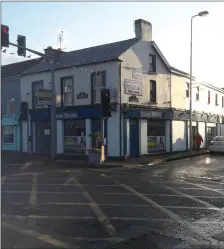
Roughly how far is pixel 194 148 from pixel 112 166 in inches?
508

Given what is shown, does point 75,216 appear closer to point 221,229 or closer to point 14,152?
point 221,229

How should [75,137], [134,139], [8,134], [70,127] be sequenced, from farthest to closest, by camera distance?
[8,134] < [70,127] < [75,137] < [134,139]

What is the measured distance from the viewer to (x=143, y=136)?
2359 cm

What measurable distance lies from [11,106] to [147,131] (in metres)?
12.3

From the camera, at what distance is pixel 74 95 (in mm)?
24062

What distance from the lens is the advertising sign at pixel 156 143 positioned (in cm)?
2439

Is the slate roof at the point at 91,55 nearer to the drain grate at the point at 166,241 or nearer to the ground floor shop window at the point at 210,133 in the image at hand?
the ground floor shop window at the point at 210,133

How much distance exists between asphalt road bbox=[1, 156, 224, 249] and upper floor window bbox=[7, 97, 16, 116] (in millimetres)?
17165

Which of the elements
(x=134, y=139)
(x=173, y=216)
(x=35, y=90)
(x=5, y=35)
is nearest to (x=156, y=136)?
(x=134, y=139)

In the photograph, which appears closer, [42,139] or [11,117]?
[42,139]

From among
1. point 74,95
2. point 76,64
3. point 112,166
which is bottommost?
point 112,166

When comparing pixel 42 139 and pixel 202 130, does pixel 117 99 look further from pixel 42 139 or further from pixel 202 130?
pixel 202 130

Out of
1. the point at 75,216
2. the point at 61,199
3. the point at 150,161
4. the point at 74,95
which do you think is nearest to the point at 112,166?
the point at 150,161

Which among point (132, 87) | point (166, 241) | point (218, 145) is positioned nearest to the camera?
point (166, 241)
